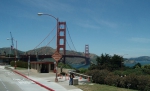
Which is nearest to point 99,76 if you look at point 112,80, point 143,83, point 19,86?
point 112,80

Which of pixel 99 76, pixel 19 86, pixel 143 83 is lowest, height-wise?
pixel 19 86

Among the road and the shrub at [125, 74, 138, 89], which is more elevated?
the shrub at [125, 74, 138, 89]

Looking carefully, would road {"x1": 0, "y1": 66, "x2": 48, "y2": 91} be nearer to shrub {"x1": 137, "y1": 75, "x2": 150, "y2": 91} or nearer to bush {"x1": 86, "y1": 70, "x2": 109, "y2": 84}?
bush {"x1": 86, "y1": 70, "x2": 109, "y2": 84}

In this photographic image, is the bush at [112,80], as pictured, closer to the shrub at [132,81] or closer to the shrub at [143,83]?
the shrub at [132,81]

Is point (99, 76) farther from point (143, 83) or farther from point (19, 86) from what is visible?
point (19, 86)

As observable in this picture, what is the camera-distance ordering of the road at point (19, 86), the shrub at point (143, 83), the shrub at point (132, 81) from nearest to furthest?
the shrub at point (143, 83), the shrub at point (132, 81), the road at point (19, 86)

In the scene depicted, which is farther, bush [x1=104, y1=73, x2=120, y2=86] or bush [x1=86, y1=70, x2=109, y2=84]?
bush [x1=86, y1=70, x2=109, y2=84]

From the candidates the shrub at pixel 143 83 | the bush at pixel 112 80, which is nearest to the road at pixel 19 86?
the bush at pixel 112 80

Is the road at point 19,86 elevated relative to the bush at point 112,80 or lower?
lower

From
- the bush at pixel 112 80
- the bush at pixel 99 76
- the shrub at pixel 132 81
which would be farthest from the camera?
the bush at pixel 99 76

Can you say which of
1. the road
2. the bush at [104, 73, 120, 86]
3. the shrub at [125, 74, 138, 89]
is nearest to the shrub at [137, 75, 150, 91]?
the shrub at [125, 74, 138, 89]

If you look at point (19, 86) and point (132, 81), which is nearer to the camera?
point (132, 81)

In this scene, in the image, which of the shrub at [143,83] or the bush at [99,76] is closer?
the shrub at [143,83]

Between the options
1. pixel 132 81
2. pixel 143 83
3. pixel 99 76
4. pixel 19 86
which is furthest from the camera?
pixel 99 76
